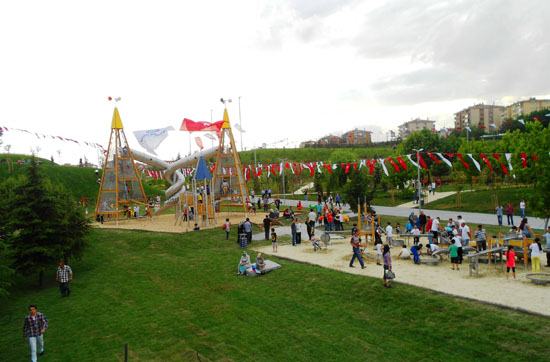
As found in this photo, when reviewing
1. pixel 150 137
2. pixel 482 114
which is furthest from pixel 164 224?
pixel 482 114

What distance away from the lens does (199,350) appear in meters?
9.91

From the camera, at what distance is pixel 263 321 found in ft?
37.3

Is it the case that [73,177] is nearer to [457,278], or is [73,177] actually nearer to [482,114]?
[457,278]

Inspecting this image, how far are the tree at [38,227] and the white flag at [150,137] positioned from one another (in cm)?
1454

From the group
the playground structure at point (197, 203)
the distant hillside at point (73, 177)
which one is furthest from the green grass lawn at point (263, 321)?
the distant hillside at point (73, 177)

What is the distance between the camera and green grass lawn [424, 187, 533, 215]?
32.6 metres

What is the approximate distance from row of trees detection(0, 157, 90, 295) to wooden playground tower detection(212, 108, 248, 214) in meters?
15.4

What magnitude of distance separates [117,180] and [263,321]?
22649mm

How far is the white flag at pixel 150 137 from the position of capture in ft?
104

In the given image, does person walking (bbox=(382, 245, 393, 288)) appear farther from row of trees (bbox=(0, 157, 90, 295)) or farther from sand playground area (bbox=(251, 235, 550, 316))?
row of trees (bbox=(0, 157, 90, 295))

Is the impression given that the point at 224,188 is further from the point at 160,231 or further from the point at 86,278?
the point at 86,278

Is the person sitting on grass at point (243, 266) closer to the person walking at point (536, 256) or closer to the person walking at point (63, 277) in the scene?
the person walking at point (63, 277)

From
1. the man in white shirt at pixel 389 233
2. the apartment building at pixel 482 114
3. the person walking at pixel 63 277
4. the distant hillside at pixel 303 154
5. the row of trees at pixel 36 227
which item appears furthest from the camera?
the apartment building at pixel 482 114

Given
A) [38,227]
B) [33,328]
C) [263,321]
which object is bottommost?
[263,321]
